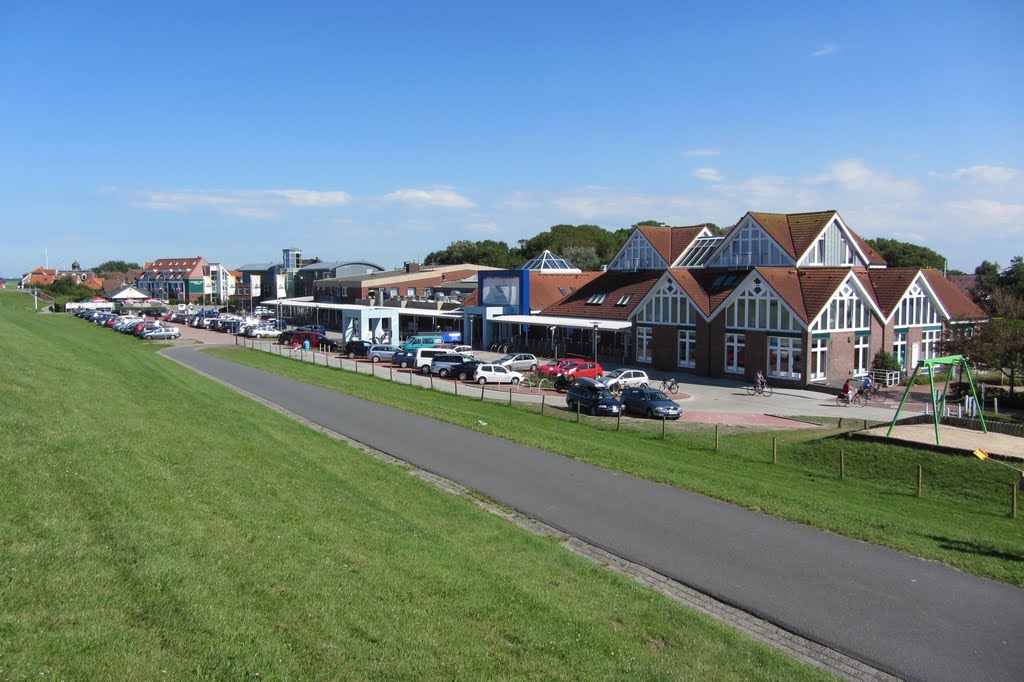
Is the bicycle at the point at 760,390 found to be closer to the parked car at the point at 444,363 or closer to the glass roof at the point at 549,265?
the parked car at the point at 444,363

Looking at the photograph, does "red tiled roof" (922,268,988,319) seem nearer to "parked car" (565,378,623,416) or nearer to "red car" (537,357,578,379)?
"red car" (537,357,578,379)

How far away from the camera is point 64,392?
57.0 feet

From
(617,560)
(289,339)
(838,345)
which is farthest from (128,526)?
(289,339)

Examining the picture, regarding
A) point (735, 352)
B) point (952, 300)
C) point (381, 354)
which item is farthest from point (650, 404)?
point (952, 300)

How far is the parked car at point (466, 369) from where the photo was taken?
43125mm

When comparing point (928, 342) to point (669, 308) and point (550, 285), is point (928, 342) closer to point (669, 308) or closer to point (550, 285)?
point (669, 308)

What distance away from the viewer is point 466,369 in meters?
43.2

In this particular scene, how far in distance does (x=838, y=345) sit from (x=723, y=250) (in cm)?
1058

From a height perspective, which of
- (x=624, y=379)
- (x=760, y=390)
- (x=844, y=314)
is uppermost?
(x=844, y=314)

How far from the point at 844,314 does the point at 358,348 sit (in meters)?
31.5

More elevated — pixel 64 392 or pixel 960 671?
pixel 64 392

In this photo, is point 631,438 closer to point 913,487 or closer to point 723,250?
point 913,487

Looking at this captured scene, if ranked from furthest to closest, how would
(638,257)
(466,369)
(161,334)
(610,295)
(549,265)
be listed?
(549,265) → (161,334) → (638,257) → (610,295) → (466,369)

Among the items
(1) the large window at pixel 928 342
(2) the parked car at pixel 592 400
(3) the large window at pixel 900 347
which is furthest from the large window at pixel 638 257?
(2) the parked car at pixel 592 400
